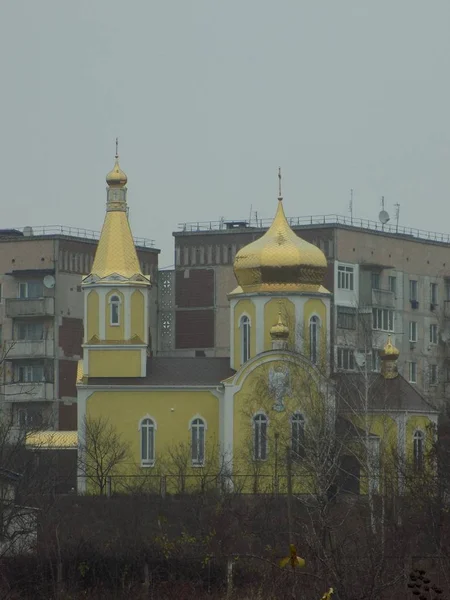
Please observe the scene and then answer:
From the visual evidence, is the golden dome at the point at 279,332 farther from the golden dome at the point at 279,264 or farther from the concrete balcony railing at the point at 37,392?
the concrete balcony railing at the point at 37,392

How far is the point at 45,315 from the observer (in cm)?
6575

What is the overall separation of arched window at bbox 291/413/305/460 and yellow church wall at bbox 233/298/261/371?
2467 millimetres

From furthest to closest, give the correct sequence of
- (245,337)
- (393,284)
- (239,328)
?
(393,284) < (239,328) < (245,337)

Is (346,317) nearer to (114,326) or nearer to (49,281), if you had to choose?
(49,281)

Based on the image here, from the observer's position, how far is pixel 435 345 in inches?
2749

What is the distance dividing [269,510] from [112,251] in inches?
482

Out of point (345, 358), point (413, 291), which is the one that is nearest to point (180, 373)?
point (345, 358)

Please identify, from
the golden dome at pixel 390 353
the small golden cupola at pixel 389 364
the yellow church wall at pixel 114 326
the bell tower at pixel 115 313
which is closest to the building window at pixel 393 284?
the golden dome at pixel 390 353

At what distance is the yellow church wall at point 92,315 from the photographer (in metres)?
52.8

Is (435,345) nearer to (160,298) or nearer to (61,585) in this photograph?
(160,298)

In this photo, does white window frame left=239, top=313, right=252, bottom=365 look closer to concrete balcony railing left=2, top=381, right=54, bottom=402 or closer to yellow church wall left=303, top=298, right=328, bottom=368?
yellow church wall left=303, top=298, right=328, bottom=368

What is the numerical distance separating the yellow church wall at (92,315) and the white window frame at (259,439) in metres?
4.29

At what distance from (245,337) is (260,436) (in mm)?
2857

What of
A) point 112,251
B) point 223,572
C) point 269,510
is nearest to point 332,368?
point 112,251
